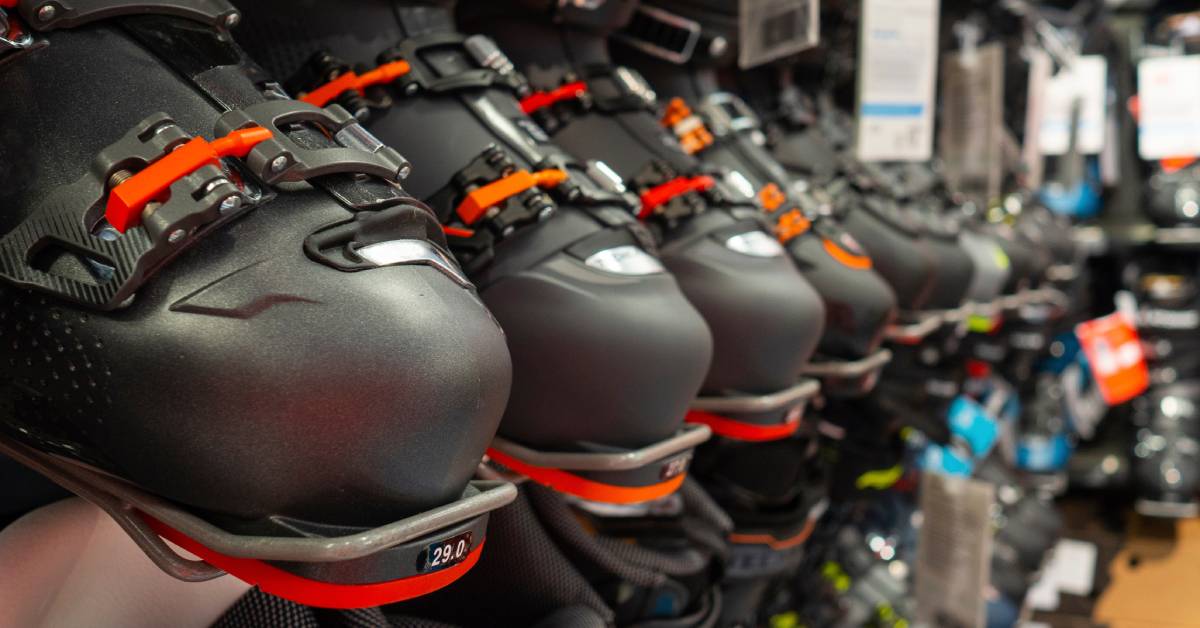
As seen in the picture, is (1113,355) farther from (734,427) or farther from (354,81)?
(354,81)

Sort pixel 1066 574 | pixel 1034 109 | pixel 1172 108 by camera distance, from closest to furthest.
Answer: pixel 1034 109
pixel 1066 574
pixel 1172 108

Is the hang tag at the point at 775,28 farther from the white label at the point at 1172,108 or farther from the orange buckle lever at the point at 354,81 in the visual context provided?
the white label at the point at 1172,108

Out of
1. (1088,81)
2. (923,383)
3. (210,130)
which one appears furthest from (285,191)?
(1088,81)

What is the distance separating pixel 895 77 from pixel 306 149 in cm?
85

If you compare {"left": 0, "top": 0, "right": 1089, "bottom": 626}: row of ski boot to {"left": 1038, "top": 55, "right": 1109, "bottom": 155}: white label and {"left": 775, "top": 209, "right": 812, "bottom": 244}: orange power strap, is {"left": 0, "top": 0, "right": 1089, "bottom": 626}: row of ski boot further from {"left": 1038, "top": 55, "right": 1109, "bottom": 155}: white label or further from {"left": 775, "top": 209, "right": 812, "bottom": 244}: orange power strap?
{"left": 1038, "top": 55, "right": 1109, "bottom": 155}: white label

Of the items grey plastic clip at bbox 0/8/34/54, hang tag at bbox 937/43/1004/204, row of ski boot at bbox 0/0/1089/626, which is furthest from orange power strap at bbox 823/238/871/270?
hang tag at bbox 937/43/1004/204

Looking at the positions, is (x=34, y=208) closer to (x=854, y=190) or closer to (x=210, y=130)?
(x=210, y=130)

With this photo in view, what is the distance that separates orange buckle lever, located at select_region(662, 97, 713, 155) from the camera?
0.91 meters

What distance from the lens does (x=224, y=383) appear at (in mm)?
365

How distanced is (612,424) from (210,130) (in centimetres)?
25

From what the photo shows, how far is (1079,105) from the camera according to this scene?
226 cm

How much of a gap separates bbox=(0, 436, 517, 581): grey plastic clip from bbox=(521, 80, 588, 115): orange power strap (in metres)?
0.36

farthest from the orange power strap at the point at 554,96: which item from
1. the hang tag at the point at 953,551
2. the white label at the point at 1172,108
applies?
the white label at the point at 1172,108

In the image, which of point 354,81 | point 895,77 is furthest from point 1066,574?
point 354,81
